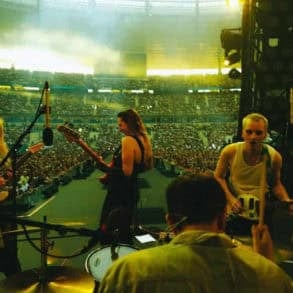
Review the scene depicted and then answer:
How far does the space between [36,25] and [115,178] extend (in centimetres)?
4789

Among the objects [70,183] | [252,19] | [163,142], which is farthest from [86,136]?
[252,19]

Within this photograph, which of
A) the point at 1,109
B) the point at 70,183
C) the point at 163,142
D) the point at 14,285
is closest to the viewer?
the point at 14,285

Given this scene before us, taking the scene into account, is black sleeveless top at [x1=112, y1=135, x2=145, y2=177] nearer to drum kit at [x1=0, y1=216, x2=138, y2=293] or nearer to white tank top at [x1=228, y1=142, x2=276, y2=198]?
white tank top at [x1=228, y1=142, x2=276, y2=198]

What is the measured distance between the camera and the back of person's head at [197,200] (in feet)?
4.58

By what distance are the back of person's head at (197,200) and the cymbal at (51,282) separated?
1.26 metres

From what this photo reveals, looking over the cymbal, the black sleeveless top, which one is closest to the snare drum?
the cymbal

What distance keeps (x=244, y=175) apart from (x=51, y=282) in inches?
71.9

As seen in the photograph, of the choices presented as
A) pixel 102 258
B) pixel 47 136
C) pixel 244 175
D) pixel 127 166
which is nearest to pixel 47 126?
pixel 47 136

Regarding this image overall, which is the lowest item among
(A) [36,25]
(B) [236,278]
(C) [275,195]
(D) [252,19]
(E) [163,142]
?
(E) [163,142]

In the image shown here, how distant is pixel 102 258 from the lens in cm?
294

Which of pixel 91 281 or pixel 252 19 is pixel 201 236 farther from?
pixel 252 19

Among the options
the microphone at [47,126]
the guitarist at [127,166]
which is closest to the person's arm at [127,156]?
the guitarist at [127,166]

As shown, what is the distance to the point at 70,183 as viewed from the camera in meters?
15.7

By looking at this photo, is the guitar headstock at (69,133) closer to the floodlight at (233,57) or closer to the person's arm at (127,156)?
the person's arm at (127,156)
